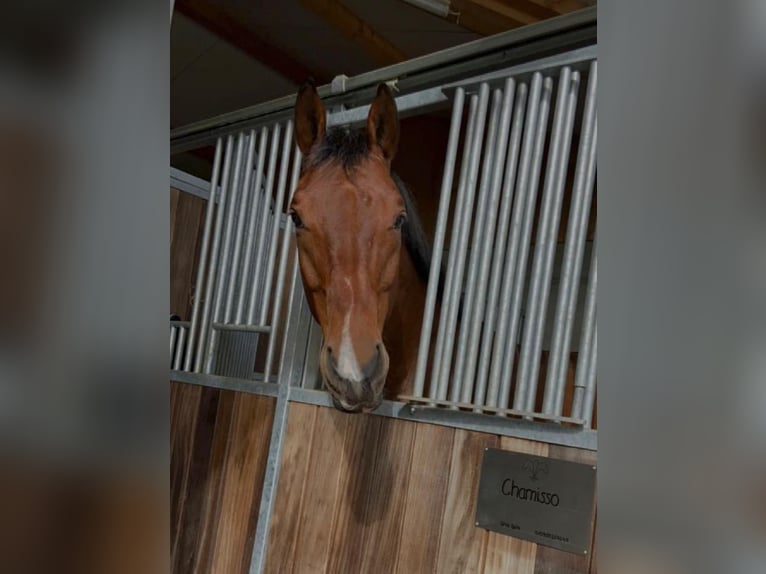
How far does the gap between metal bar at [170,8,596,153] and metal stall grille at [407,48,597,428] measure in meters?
0.04

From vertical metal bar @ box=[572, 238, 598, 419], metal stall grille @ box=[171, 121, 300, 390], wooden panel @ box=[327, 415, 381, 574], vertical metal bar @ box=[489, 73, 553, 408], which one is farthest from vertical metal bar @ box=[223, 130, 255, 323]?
vertical metal bar @ box=[572, 238, 598, 419]

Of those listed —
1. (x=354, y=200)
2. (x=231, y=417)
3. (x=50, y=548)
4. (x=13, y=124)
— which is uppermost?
(x=354, y=200)

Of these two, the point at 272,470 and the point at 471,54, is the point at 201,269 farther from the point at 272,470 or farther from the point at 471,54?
the point at 471,54

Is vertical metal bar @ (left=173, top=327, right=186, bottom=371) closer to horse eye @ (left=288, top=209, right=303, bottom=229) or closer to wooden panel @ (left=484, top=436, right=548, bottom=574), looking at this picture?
horse eye @ (left=288, top=209, right=303, bottom=229)

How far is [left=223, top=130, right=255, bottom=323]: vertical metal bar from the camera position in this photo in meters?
1.45

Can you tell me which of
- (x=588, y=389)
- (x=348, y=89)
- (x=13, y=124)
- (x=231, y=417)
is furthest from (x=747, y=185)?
(x=231, y=417)

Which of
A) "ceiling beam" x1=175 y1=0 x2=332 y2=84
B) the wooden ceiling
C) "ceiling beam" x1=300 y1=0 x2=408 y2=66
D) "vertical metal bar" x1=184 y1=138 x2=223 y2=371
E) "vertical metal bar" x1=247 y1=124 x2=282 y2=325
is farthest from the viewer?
"ceiling beam" x1=175 y1=0 x2=332 y2=84

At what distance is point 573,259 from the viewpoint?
2.91 feet

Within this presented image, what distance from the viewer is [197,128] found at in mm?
1608

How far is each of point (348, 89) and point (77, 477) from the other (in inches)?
46.2

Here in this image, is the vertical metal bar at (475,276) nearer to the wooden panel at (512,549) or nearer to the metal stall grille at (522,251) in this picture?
the metal stall grille at (522,251)

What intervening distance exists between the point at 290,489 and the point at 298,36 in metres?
2.40

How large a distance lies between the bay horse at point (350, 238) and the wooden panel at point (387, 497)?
0.51 ft

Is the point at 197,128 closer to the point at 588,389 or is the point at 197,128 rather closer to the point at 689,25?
the point at 588,389
